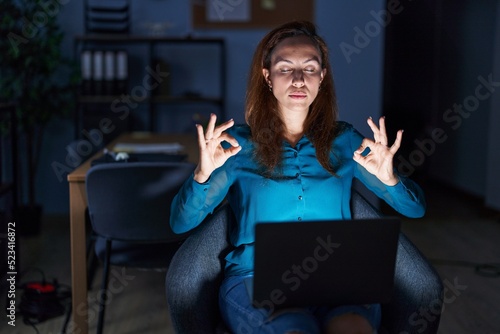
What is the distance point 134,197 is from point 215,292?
0.72 metres

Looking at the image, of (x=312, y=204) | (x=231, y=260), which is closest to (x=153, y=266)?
(x=231, y=260)

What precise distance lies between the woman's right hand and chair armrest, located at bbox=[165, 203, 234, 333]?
0.21m

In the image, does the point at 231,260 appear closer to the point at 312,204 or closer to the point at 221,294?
the point at 221,294

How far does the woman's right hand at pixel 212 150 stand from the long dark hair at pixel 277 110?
154 mm

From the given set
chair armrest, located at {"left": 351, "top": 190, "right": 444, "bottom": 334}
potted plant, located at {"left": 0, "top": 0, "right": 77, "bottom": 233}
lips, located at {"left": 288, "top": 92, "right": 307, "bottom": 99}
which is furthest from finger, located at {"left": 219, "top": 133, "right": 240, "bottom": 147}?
potted plant, located at {"left": 0, "top": 0, "right": 77, "bottom": 233}

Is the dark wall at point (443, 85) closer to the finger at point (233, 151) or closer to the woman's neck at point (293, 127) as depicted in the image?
the woman's neck at point (293, 127)

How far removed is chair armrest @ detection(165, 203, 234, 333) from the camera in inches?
66.7

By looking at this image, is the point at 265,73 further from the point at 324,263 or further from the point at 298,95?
the point at 324,263

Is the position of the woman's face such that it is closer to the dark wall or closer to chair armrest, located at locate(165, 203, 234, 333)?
chair armrest, located at locate(165, 203, 234, 333)

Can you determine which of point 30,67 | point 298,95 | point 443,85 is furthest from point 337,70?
point 298,95

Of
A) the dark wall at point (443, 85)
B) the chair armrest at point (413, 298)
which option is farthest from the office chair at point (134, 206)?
the dark wall at point (443, 85)

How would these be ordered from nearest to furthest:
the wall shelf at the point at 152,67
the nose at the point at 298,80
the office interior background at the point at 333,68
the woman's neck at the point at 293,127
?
1. the nose at the point at 298,80
2. the woman's neck at the point at 293,127
3. the wall shelf at the point at 152,67
4. the office interior background at the point at 333,68

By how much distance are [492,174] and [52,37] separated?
11.4 feet

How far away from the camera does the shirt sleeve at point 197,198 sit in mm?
1733
